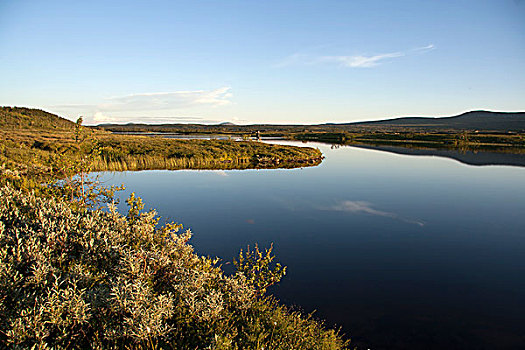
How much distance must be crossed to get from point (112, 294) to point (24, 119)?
13040cm

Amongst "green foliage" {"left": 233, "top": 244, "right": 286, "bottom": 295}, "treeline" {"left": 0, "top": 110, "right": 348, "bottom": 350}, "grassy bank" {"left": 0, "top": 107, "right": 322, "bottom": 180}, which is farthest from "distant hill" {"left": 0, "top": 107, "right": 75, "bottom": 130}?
"green foliage" {"left": 233, "top": 244, "right": 286, "bottom": 295}

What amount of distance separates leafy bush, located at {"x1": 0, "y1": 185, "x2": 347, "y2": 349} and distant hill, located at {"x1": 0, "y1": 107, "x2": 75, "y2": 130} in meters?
95.3

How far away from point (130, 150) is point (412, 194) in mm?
38021

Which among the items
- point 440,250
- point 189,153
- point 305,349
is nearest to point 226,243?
point 305,349

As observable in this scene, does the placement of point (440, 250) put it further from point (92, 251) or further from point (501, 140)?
point (501, 140)

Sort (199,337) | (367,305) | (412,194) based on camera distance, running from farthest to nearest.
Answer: (412,194) → (367,305) → (199,337)

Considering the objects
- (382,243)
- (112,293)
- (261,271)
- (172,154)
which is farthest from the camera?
(172,154)

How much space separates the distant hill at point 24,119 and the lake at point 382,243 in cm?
8166

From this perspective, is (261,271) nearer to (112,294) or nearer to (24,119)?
(112,294)

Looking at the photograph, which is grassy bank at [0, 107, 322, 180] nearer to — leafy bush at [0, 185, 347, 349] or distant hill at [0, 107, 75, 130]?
leafy bush at [0, 185, 347, 349]

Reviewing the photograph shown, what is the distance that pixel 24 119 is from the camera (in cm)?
10550

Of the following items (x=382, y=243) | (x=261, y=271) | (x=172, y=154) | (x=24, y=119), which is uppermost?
(x=24, y=119)

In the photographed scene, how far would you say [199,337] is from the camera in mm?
5547

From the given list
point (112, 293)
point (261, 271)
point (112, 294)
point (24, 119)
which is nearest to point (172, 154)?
point (261, 271)
